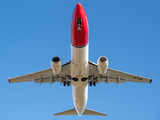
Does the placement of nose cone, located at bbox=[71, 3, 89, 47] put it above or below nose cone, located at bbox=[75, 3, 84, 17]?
below

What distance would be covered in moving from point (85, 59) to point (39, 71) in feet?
26.7

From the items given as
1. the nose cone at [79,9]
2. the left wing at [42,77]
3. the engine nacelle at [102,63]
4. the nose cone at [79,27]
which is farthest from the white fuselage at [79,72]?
the nose cone at [79,9]

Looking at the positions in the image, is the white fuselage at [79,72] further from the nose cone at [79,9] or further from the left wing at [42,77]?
the nose cone at [79,9]

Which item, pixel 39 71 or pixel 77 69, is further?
pixel 39 71

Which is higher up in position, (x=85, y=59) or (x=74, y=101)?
(x=85, y=59)

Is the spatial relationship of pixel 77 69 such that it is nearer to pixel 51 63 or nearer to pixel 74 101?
pixel 51 63

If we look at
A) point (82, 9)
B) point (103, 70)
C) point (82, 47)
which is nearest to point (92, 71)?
point (103, 70)

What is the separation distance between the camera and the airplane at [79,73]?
90.2 feet

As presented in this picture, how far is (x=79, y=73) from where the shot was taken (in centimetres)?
3120

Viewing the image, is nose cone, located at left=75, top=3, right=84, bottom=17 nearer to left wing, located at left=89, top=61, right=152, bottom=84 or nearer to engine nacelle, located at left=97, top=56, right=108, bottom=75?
engine nacelle, located at left=97, top=56, right=108, bottom=75

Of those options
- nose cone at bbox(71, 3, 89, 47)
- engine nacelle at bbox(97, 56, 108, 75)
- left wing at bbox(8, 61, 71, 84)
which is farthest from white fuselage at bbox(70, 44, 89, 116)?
left wing at bbox(8, 61, 71, 84)

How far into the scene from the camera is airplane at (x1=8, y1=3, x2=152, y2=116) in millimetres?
27484

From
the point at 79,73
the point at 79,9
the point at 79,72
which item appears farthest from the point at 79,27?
the point at 79,73

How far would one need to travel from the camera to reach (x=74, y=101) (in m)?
35.5
